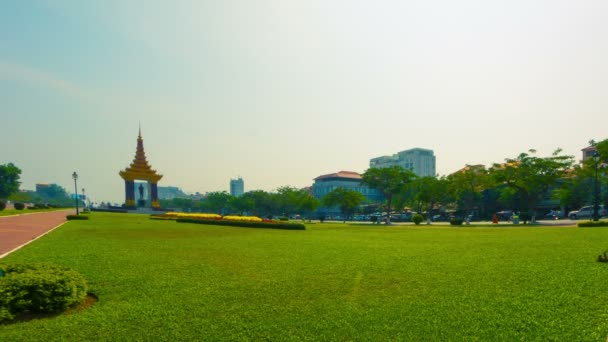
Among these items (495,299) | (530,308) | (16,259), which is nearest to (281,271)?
(495,299)

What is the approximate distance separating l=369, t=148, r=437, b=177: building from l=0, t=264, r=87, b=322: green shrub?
13910cm

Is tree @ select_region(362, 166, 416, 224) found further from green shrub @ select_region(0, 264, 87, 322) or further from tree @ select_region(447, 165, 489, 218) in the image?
green shrub @ select_region(0, 264, 87, 322)

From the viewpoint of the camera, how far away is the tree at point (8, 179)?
7800cm

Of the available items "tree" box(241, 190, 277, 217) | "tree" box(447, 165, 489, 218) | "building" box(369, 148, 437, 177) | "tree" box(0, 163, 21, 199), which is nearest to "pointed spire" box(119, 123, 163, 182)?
"tree" box(241, 190, 277, 217)

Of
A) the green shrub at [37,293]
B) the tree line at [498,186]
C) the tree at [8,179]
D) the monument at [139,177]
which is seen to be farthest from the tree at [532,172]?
the tree at [8,179]

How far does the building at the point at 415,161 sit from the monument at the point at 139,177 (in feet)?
302

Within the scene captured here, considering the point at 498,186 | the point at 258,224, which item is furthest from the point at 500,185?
the point at 258,224

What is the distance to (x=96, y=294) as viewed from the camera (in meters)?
6.93

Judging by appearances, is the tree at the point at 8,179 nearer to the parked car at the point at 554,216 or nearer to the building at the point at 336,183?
the building at the point at 336,183

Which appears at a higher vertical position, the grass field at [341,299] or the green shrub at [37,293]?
the green shrub at [37,293]

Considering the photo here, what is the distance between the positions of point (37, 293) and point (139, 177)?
234 feet

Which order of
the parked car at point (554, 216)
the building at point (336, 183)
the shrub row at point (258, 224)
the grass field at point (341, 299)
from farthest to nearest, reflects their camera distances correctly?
the building at point (336, 183)
the parked car at point (554, 216)
the shrub row at point (258, 224)
the grass field at point (341, 299)

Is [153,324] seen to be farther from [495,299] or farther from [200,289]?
[495,299]

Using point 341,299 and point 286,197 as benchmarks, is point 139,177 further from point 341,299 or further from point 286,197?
point 341,299
